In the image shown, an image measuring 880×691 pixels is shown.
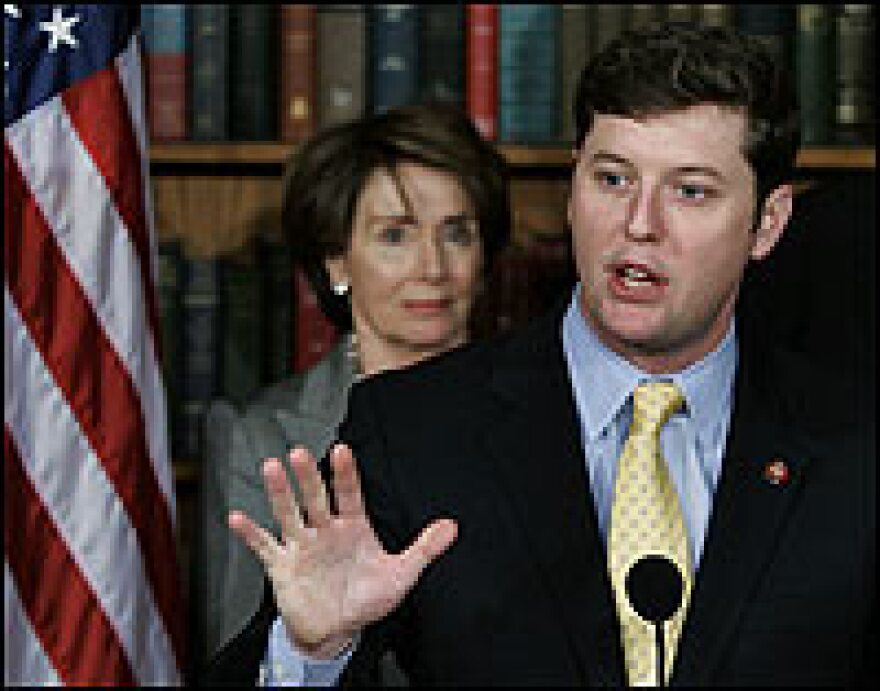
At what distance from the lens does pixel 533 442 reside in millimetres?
1774

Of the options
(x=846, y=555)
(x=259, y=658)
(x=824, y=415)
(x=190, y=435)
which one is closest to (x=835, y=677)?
(x=846, y=555)

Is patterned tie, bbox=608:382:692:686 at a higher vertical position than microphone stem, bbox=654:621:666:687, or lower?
higher

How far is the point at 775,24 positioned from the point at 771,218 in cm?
106

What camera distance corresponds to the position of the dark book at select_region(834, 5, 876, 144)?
2.74m

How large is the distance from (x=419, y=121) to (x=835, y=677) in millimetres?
1138

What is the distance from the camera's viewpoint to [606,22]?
279cm

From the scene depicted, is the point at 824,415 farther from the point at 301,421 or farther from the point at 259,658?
the point at 301,421

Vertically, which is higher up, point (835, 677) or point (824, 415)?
point (824, 415)

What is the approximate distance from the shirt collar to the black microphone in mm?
320

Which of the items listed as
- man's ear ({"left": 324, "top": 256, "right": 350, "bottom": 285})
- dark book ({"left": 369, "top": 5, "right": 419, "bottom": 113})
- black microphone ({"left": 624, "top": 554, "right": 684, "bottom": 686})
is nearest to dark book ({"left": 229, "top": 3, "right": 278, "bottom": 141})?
dark book ({"left": 369, "top": 5, "right": 419, "bottom": 113})

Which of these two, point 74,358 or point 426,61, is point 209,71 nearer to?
point 426,61

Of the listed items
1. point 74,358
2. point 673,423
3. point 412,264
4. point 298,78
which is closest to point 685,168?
point 673,423

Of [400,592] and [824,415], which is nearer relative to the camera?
[400,592]

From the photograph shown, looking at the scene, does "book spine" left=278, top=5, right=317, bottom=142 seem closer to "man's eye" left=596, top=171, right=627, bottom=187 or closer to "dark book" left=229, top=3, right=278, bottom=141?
"dark book" left=229, top=3, right=278, bottom=141
